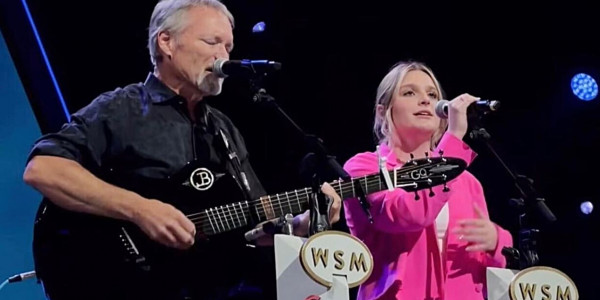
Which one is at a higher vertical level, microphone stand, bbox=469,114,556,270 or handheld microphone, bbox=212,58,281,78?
handheld microphone, bbox=212,58,281,78

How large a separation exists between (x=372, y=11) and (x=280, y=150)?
37.0 inches

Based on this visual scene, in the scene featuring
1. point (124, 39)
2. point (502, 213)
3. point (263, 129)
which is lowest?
point (502, 213)

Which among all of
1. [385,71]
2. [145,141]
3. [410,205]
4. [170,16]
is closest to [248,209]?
[145,141]

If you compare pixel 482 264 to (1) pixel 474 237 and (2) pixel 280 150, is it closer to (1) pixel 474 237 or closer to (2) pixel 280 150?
(1) pixel 474 237

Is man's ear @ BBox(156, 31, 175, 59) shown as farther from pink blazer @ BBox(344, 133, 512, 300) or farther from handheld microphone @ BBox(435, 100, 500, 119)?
handheld microphone @ BBox(435, 100, 500, 119)

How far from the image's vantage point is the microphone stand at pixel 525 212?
9.52ft

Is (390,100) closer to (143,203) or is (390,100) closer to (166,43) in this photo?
(166,43)

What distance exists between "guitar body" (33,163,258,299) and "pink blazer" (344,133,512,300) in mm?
481

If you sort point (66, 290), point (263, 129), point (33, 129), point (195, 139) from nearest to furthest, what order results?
1. point (66, 290)
2. point (195, 139)
3. point (33, 129)
4. point (263, 129)

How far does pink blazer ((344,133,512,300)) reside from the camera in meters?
3.02

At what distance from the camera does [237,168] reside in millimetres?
2977

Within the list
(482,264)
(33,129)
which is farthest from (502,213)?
(33,129)

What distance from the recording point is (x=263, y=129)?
183 inches

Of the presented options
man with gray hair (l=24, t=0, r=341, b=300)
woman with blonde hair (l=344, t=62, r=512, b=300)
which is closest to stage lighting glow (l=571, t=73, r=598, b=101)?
woman with blonde hair (l=344, t=62, r=512, b=300)
